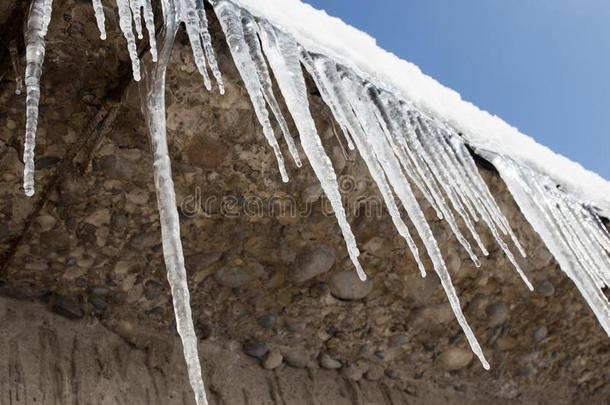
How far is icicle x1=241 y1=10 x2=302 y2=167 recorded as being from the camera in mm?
1697

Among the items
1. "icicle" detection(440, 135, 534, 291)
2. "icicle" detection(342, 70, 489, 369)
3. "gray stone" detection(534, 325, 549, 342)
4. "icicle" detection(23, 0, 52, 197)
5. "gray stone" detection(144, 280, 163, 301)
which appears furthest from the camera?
"gray stone" detection(534, 325, 549, 342)

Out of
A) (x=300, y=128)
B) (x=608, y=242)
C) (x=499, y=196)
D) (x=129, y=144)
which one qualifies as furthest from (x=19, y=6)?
(x=608, y=242)

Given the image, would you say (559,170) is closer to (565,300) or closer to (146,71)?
(565,300)

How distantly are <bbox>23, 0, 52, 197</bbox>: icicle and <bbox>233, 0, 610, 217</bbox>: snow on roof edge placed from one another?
0.43 m

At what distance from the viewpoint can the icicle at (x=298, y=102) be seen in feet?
5.50

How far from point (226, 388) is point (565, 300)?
1287mm

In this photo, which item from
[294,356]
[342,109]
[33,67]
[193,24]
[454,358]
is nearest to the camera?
[33,67]

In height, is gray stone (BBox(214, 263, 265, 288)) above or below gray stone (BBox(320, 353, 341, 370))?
above

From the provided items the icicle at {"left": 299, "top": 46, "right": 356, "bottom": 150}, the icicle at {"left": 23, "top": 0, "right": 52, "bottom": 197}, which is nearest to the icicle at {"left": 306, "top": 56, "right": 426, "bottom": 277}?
the icicle at {"left": 299, "top": 46, "right": 356, "bottom": 150}

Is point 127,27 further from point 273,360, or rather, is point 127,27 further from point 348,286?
point 273,360

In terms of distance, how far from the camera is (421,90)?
6.64 ft

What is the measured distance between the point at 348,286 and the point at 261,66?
3.20ft

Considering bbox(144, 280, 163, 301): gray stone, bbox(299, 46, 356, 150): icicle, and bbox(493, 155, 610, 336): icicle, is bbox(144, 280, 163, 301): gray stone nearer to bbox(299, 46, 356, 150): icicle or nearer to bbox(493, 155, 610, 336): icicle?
bbox(299, 46, 356, 150): icicle

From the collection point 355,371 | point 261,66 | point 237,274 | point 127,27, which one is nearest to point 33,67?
point 127,27
